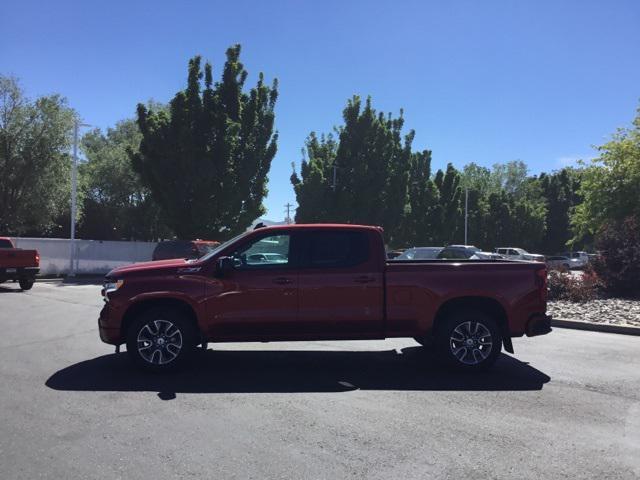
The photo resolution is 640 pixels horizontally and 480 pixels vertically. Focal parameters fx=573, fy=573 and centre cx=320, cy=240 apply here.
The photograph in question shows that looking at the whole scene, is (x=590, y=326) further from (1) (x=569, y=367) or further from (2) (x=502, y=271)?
(2) (x=502, y=271)

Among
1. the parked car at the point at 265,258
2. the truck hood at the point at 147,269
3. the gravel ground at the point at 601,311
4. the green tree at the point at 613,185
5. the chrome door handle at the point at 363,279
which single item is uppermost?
the green tree at the point at 613,185

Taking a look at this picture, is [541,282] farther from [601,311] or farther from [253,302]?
[601,311]

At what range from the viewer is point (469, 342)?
7492 millimetres

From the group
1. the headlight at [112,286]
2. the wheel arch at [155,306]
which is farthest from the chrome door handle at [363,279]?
the headlight at [112,286]

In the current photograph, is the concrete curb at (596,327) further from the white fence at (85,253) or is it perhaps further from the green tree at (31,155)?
the green tree at (31,155)

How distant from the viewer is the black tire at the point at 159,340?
714cm

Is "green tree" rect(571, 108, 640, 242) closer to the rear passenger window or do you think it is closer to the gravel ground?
A: the gravel ground

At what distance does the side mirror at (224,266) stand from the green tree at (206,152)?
69.8 ft

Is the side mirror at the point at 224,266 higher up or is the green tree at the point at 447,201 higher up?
the green tree at the point at 447,201

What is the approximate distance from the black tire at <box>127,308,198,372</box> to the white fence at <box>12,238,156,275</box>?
22.6 m

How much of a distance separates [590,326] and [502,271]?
5329mm

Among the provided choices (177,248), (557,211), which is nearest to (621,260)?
(177,248)

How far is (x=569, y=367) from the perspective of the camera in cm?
792

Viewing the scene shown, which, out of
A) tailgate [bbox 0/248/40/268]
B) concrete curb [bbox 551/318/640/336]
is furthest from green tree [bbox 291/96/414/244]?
concrete curb [bbox 551/318/640/336]
